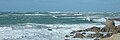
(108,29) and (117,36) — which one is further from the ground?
(117,36)

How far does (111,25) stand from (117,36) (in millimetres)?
13175

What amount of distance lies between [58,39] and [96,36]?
2.95 m

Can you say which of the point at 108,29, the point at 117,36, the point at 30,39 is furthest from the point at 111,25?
the point at 117,36

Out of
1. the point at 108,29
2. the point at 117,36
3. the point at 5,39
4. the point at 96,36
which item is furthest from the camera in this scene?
the point at 108,29

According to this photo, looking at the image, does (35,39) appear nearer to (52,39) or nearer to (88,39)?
(52,39)

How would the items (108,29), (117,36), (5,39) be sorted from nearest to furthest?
A: (117,36)
(5,39)
(108,29)

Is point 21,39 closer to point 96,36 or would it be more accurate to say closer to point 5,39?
point 5,39

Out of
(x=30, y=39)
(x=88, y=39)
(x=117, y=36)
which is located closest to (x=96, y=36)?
(x=88, y=39)

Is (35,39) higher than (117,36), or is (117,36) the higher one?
(117,36)

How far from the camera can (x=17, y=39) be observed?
70.1 ft

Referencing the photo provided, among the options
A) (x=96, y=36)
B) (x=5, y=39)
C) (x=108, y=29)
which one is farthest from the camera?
(x=108, y=29)

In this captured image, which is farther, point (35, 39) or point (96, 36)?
point (96, 36)

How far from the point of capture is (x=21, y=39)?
840 inches

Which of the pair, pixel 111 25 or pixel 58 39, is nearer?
pixel 58 39
